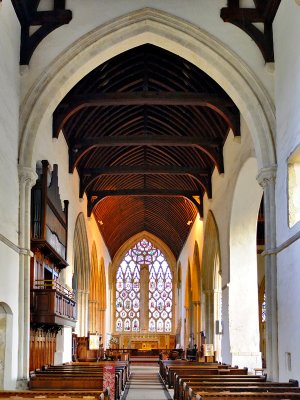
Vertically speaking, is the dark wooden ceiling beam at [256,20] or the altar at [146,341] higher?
the dark wooden ceiling beam at [256,20]

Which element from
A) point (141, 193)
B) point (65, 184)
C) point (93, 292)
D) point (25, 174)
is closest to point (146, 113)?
point (65, 184)

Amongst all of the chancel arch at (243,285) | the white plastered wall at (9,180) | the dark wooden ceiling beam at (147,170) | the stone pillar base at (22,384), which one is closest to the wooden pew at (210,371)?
the chancel arch at (243,285)

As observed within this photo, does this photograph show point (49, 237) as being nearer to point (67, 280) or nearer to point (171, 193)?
point (67, 280)

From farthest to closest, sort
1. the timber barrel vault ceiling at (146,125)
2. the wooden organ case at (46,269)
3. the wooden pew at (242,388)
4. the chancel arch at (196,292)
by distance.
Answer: the chancel arch at (196,292) → the timber barrel vault ceiling at (146,125) → the wooden organ case at (46,269) → the wooden pew at (242,388)

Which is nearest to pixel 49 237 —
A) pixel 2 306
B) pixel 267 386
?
pixel 2 306

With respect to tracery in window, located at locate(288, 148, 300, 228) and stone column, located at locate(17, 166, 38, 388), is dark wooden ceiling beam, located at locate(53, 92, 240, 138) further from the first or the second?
tracery in window, located at locate(288, 148, 300, 228)

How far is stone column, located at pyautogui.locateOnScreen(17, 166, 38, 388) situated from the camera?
37.4 ft

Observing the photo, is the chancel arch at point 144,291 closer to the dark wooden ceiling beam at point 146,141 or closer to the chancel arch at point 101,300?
the chancel arch at point 101,300

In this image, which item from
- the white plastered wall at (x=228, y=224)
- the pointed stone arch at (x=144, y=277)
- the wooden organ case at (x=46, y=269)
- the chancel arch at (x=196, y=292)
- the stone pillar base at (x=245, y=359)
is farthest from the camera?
the pointed stone arch at (x=144, y=277)

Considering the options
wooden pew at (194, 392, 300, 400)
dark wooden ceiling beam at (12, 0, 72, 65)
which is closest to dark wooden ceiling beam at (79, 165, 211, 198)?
dark wooden ceiling beam at (12, 0, 72, 65)

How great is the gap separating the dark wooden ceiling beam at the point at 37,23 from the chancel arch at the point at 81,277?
401 inches

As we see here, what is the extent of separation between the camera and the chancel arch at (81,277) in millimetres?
22031

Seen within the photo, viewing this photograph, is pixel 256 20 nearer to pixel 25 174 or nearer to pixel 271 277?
pixel 271 277

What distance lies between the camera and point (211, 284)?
71.6ft
